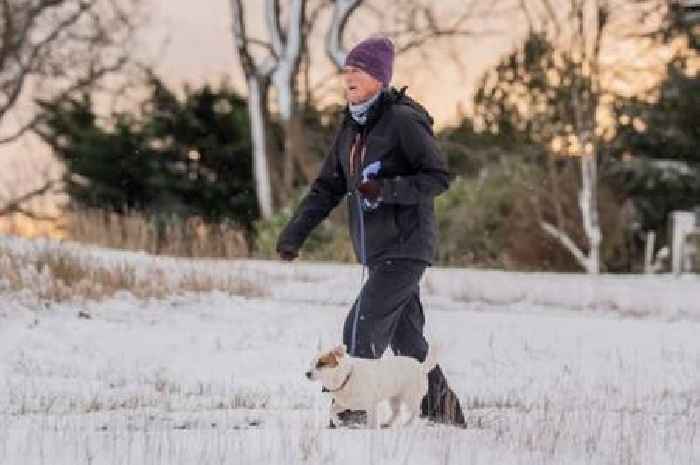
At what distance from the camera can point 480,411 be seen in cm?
715

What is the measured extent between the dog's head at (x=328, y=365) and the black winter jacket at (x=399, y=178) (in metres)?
0.49

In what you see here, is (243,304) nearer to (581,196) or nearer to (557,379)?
(557,379)

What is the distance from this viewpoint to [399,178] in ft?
17.8

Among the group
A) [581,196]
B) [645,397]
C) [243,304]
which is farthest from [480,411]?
[581,196]

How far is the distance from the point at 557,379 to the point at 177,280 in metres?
5.56

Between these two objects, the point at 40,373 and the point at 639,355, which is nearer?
the point at 40,373

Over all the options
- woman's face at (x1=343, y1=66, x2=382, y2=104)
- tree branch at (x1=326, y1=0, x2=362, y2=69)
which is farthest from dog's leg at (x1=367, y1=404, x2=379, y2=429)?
tree branch at (x1=326, y1=0, x2=362, y2=69)

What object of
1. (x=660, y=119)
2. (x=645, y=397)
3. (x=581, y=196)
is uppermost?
(x=660, y=119)

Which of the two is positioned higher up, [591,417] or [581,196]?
[581,196]

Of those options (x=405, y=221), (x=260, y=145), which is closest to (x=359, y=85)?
(x=405, y=221)

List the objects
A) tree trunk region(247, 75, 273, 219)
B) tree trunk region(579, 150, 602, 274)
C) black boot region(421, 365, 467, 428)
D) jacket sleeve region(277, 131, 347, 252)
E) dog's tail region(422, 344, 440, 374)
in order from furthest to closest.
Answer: tree trunk region(247, 75, 273, 219)
tree trunk region(579, 150, 602, 274)
black boot region(421, 365, 467, 428)
jacket sleeve region(277, 131, 347, 252)
dog's tail region(422, 344, 440, 374)

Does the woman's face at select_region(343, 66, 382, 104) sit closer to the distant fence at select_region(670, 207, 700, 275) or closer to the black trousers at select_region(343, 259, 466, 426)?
the black trousers at select_region(343, 259, 466, 426)

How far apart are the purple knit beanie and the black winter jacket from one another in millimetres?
82

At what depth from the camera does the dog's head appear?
212 inches
